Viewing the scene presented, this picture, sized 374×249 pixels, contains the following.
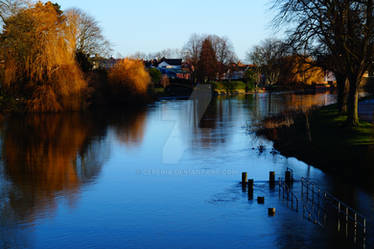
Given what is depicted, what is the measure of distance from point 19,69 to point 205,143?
86.8ft

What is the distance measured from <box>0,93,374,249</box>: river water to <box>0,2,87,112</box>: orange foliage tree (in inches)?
562

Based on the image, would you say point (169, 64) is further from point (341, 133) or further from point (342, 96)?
point (341, 133)

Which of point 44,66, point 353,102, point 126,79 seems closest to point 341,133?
point 353,102

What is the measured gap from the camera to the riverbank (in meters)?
20.7

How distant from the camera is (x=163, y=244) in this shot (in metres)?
13.5

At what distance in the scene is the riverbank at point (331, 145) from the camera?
20.7 m

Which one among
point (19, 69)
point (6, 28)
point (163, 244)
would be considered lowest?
point (163, 244)

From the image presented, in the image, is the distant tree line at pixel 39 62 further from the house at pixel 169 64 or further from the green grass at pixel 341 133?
the house at pixel 169 64

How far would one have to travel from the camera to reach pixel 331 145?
2395 cm

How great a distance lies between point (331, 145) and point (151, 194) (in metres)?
10.6

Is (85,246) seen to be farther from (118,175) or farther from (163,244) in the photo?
(118,175)

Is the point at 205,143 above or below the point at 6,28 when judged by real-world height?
below

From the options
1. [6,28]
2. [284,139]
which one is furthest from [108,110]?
[284,139]

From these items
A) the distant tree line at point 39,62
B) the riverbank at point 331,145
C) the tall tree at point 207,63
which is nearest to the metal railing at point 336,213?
the riverbank at point 331,145
